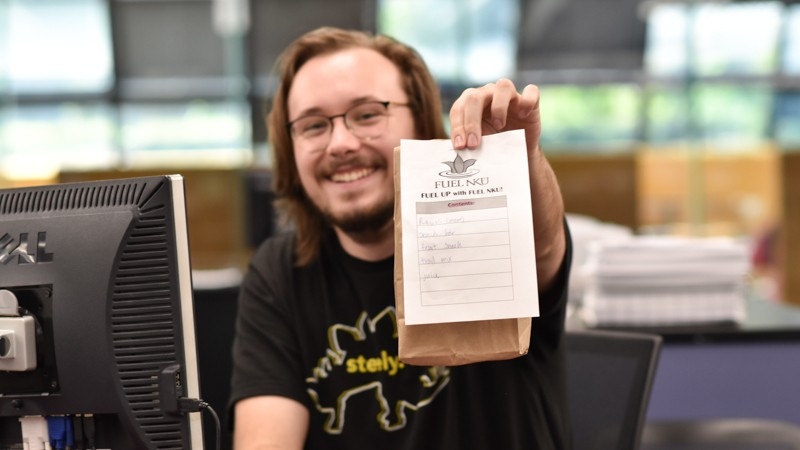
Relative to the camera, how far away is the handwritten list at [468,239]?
0.98m

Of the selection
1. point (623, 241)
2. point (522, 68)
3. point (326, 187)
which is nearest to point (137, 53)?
point (522, 68)

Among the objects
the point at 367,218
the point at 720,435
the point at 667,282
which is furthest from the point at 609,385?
the point at 667,282

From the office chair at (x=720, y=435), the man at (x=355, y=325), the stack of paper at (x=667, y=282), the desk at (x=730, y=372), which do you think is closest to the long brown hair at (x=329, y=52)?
the man at (x=355, y=325)

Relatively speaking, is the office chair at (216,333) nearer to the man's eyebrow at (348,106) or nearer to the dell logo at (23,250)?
the man's eyebrow at (348,106)

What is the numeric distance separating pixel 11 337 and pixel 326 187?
0.61 metres

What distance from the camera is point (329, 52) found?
1.57 m

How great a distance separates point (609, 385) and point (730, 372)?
0.82 m

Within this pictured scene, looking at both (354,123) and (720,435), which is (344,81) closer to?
(354,123)

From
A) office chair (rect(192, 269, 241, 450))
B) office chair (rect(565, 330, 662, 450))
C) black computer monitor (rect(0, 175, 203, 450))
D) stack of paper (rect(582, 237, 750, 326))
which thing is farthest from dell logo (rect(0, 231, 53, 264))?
office chair (rect(192, 269, 241, 450))

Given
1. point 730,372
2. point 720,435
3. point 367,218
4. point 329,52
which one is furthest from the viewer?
point 730,372

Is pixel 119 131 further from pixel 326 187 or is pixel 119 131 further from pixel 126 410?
pixel 126 410

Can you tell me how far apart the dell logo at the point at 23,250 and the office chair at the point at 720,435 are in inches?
45.7

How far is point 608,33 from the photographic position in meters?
7.96

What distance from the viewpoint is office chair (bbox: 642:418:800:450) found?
5.29ft
